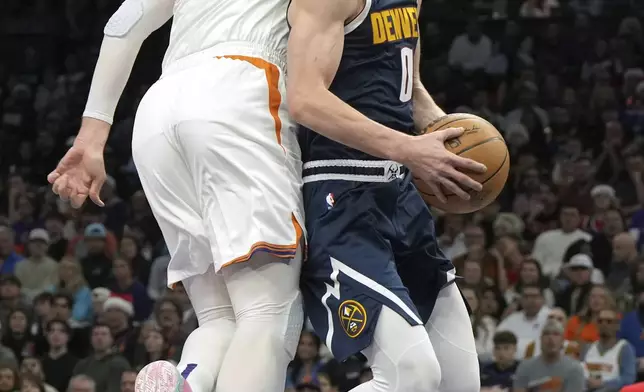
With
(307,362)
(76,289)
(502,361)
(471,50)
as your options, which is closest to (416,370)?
(502,361)

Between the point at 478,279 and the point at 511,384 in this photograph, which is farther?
the point at 478,279

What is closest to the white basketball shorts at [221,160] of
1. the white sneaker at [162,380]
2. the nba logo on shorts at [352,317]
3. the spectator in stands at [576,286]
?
the nba logo on shorts at [352,317]

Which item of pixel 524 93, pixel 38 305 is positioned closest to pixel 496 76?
pixel 524 93

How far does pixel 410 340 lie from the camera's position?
3525 mm

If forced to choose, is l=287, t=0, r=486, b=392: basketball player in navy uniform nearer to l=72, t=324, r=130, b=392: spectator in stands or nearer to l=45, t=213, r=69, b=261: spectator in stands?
l=72, t=324, r=130, b=392: spectator in stands

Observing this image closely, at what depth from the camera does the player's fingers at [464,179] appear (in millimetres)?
3518

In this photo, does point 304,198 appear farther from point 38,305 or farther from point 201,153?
point 38,305

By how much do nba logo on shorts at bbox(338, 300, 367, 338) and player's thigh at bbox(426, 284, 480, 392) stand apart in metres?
0.39

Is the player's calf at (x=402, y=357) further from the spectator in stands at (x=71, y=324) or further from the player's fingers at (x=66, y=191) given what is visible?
the spectator in stands at (x=71, y=324)

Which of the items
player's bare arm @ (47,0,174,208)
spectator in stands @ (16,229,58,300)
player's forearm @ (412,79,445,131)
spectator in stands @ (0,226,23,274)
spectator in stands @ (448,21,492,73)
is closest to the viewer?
player's bare arm @ (47,0,174,208)

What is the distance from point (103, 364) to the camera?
802 cm

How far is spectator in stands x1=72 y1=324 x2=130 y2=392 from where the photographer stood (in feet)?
26.0

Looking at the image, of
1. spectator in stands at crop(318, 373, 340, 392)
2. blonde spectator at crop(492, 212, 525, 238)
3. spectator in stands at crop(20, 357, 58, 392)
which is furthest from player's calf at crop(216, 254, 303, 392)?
blonde spectator at crop(492, 212, 525, 238)

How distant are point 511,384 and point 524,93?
5.25 meters
